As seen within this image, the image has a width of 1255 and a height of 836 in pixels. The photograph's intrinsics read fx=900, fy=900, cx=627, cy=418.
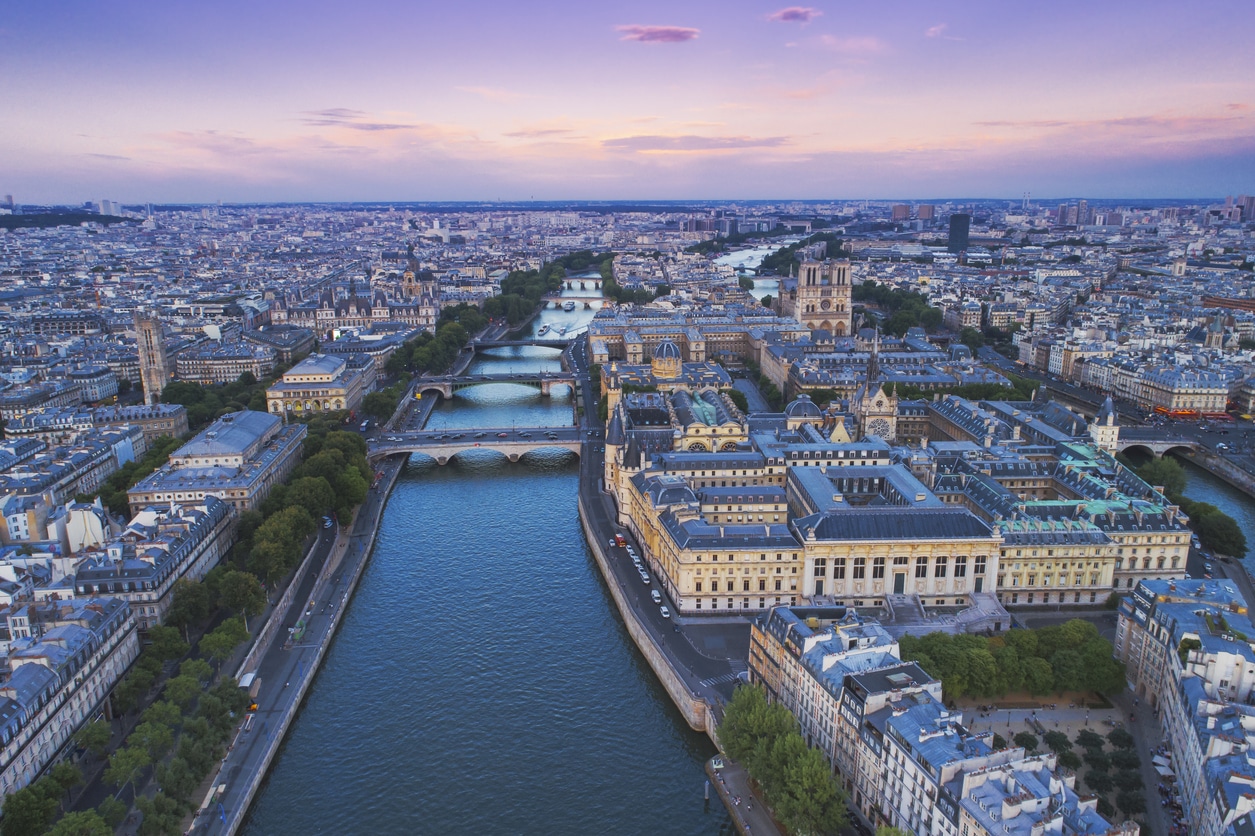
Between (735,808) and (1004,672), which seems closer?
(735,808)

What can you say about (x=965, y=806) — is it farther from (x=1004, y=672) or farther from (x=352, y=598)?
(x=352, y=598)

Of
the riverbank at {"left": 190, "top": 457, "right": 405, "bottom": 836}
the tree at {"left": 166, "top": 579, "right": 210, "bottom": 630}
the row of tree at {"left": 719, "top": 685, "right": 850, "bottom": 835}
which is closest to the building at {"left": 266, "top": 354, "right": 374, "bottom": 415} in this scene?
the riverbank at {"left": 190, "top": 457, "right": 405, "bottom": 836}

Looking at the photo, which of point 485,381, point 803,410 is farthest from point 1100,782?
point 485,381

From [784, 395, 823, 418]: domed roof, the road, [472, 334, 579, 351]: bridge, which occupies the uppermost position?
[784, 395, 823, 418]: domed roof

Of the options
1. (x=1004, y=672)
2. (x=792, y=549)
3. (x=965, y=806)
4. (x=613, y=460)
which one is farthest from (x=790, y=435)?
(x=965, y=806)

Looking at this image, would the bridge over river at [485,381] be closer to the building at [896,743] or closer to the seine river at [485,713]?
the seine river at [485,713]

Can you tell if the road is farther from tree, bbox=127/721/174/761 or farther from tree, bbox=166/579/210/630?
tree, bbox=166/579/210/630

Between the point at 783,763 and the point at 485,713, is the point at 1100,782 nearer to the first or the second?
the point at 783,763
